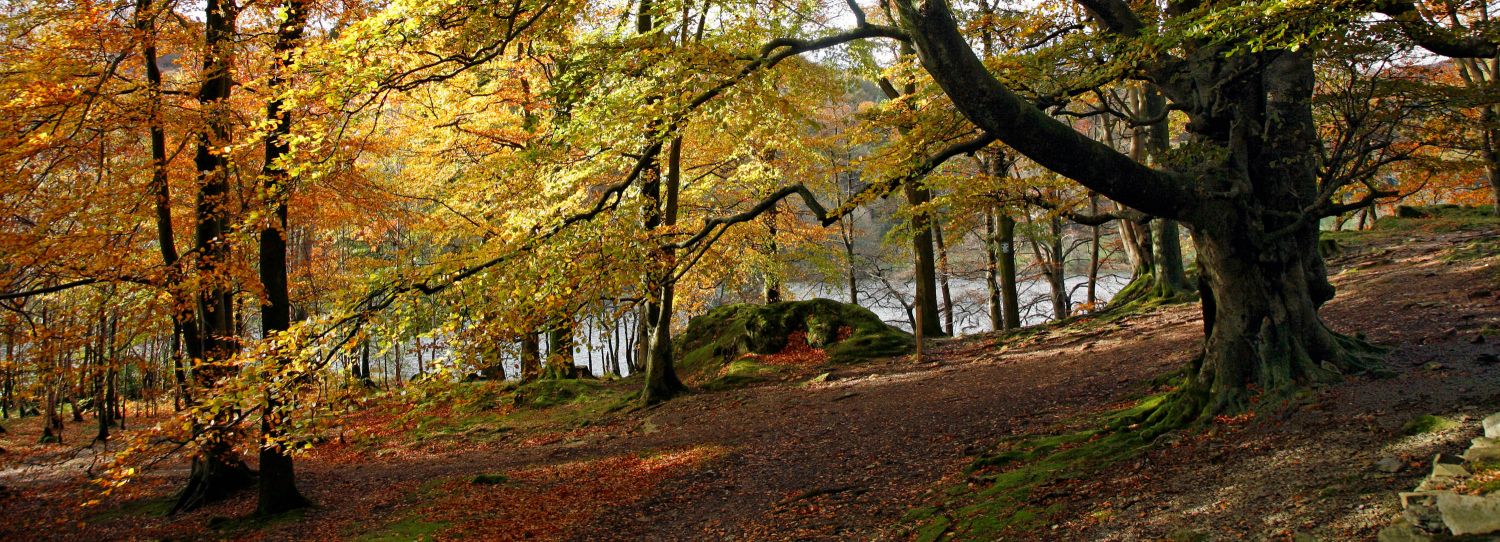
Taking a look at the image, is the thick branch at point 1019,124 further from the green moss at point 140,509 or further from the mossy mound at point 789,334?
the green moss at point 140,509

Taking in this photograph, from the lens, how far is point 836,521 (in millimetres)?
6625

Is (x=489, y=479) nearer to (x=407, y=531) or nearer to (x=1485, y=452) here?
(x=407, y=531)

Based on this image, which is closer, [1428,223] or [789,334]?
[789,334]

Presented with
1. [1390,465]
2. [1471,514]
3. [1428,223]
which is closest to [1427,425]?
[1390,465]

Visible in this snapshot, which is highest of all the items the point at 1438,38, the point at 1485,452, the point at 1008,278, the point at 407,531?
the point at 1438,38

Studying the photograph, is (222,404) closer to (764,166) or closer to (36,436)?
(764,166)

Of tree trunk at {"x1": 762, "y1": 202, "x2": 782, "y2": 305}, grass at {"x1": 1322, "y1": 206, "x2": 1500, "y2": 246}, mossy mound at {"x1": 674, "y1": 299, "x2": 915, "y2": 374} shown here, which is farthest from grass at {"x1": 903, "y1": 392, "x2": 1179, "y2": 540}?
grass at {"x1": 1322, "y1": 206, "x2": 1500, "y2": 246}

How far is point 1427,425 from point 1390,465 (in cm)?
83

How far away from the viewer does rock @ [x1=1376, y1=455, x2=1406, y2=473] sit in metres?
4.15

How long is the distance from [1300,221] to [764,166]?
1120cm

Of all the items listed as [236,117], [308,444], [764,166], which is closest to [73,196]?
[236,117]

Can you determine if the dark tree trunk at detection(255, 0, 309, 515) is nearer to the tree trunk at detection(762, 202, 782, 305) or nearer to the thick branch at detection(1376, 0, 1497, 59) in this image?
the thick branch at detection(1376, 0, 1497, 59)

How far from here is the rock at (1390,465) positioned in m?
4.15

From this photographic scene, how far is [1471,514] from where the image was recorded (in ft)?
9.90
